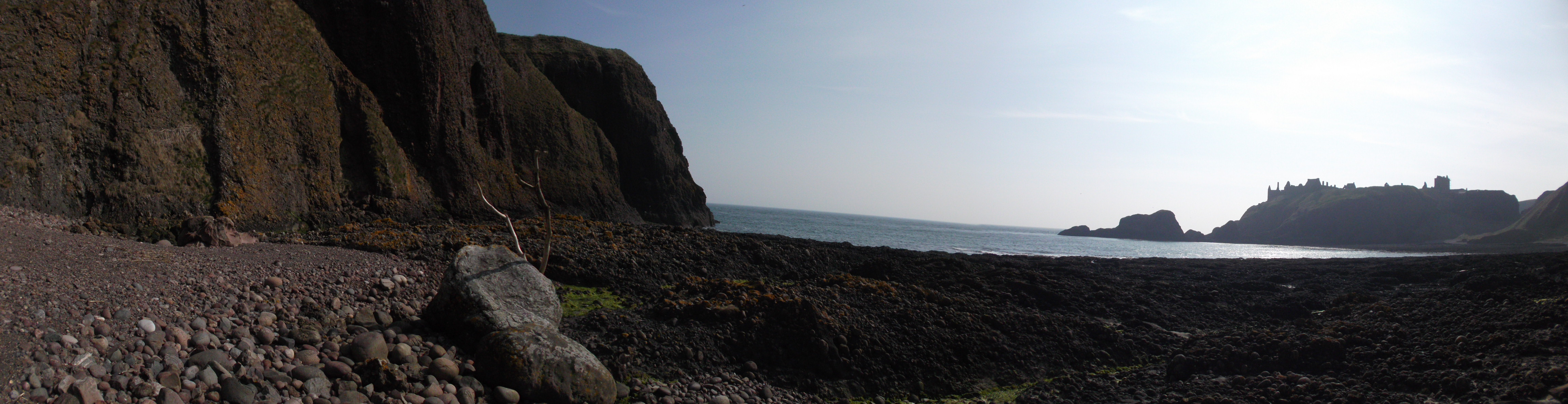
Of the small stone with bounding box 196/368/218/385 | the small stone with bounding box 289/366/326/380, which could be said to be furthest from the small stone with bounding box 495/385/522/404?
the small stone with bounding box 196/368/218/385

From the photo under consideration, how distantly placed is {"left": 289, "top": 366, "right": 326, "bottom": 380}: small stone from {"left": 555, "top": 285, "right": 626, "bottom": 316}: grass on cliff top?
3.30m

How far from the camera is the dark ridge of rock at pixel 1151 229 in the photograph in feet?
329

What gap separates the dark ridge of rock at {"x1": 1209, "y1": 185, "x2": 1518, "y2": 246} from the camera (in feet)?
230

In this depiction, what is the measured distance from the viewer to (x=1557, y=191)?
59.1 m

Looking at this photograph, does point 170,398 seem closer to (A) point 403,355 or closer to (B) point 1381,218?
(A) point 403,355

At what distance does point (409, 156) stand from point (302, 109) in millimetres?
4318

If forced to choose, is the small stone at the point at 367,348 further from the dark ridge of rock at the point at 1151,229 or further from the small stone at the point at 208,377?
the dark ridge of rock at the point at 1151,229

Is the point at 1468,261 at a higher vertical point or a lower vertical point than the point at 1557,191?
lower

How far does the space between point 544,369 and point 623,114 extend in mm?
40260

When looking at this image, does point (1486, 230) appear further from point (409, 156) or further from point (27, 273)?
point (27, 273)

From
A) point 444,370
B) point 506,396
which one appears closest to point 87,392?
point 444,370

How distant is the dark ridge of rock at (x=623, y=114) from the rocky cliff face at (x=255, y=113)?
14389mm

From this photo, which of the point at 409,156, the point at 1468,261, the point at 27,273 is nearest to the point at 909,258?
the point at 409,156

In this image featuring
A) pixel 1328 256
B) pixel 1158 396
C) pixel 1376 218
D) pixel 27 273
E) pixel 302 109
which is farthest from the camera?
pixel 1376 218
